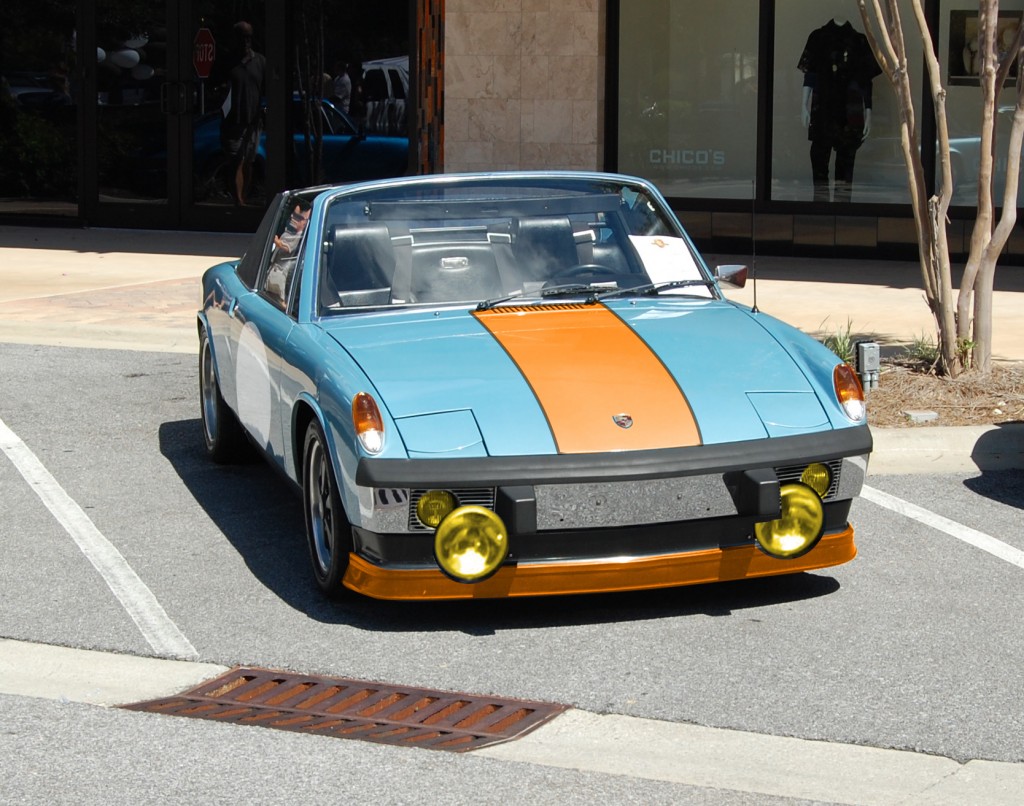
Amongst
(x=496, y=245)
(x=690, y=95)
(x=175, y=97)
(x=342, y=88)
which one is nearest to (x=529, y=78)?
(x=690, y=95)

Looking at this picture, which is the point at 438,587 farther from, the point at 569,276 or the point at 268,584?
the point at 569,276

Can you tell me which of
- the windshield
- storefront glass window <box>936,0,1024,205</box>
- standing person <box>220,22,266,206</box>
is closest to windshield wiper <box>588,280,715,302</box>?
the windshield

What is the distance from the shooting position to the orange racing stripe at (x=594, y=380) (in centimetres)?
523

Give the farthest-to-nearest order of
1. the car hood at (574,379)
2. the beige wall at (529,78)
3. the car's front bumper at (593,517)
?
the beige wall at (529,78)
the car hood at (574,379)
the car's front bumper at (593,517)

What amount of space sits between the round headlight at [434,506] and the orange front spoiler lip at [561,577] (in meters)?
0.17

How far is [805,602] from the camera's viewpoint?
5.68 meters

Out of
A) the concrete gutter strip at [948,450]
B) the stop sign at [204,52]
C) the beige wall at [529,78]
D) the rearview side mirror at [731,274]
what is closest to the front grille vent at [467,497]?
the rearview side mirror at [731,274]

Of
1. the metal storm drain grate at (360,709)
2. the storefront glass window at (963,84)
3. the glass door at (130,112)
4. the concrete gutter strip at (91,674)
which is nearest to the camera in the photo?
the metal storm drain grate at (360,709)

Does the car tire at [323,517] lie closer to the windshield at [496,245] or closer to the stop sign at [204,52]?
the windshield at [496,245]

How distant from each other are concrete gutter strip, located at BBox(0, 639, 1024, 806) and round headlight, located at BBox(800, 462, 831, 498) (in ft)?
3.86

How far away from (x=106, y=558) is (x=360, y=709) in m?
1.96

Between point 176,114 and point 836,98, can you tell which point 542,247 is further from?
point 176,114

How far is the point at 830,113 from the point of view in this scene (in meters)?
16.1

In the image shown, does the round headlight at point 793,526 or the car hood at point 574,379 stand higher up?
the car hood at point 574,379
